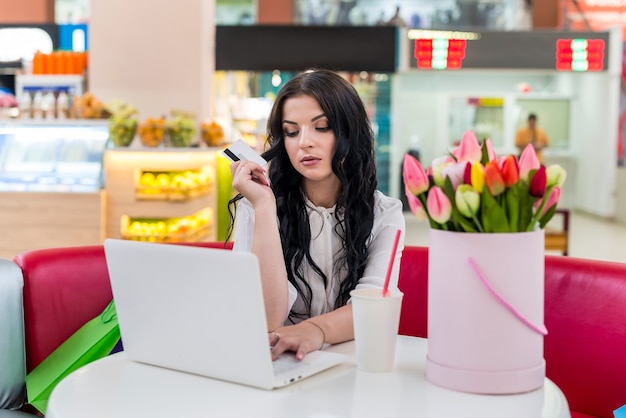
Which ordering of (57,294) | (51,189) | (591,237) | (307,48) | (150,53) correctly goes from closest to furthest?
(57,294) → (51,189) → (150,53) → (307,48) → (591,237)

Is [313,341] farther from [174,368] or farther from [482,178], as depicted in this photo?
[482,178]

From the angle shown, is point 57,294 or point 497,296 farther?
point 57,294

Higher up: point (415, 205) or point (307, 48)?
point (307, 48)

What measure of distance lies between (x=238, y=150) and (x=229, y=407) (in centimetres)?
74

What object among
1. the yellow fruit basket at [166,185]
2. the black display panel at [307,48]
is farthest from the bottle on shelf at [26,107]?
the black display panel at [307,48]

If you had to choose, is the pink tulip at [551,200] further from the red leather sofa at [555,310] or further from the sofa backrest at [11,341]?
the sofa backrest at [11,341]

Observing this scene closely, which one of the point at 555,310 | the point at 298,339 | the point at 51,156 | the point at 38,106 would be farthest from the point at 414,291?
the point at 38,106

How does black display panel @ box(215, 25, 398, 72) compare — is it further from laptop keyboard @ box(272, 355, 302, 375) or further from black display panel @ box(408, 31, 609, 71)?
laptop keyboard @ box(272, 355, 302, 375)

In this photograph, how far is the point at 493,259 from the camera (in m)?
1.47

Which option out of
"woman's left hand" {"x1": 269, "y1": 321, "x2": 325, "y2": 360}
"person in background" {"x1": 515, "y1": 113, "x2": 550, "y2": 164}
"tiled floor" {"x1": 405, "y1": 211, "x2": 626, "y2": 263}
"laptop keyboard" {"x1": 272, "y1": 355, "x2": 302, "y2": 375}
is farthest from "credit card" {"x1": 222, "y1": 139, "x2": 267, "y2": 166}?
"person in background" {"x1": 515, "y1": 113, "x2": 550, "y2": 164}

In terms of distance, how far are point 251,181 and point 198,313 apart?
0.56m

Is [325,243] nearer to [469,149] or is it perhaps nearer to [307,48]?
[469,149]

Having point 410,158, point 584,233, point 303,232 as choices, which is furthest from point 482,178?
point 584,233

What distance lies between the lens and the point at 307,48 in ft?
31.4
